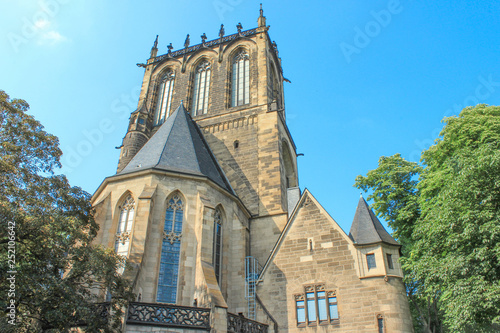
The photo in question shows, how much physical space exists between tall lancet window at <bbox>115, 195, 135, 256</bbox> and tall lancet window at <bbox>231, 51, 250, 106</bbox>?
41.1 feet

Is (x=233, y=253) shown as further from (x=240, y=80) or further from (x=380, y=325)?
(x=240, y=80)

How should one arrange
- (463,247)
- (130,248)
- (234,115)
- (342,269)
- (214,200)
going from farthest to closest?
(234,115) → (214,200) → (342,269) → (130,248) → (463,247)

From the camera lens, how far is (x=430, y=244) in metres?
14.0

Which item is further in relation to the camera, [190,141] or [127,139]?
[127,139]

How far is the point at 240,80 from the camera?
90.5ft

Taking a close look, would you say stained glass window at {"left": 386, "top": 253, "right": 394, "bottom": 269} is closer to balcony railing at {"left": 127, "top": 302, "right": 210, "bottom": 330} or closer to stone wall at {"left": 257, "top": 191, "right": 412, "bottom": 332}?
stone wall at {"left": 257, "top": 191, "right": 412, "bottom": 332}

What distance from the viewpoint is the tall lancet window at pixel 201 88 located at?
27.3m

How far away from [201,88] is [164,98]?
2.90 metres

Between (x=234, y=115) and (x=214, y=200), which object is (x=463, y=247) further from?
(x=234, y=115)

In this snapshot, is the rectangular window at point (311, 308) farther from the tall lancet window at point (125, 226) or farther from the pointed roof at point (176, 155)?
the tall lancet window at point (125, 226)

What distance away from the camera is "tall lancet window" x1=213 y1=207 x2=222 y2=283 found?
15.6 meters

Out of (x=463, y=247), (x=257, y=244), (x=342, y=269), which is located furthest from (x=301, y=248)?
(x=463, y=247)

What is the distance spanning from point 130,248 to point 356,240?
823 cm

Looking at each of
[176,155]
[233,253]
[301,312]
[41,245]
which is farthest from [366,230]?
[41,245]
